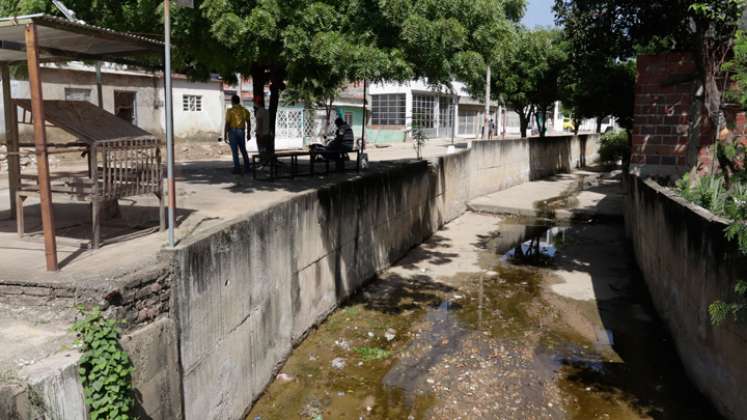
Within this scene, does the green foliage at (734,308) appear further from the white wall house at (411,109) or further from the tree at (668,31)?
the white wall house at (411,109)

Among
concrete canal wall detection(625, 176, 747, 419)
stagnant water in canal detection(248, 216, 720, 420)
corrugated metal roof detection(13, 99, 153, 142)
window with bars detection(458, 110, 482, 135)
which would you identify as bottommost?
stagnant water in canal detection(248, 216, 720, 420)

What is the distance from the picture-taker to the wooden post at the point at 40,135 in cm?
433

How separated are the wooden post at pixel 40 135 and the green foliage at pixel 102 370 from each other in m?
1.00

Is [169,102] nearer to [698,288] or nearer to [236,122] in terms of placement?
[698,288]

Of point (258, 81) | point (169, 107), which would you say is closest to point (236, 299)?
point (169, 107)

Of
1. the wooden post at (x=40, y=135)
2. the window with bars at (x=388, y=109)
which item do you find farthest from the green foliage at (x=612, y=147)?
the wooden post at (x=40, y=135)

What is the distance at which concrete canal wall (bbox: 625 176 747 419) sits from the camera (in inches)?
193

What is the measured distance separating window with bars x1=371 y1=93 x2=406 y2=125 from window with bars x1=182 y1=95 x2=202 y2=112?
53.5 feet

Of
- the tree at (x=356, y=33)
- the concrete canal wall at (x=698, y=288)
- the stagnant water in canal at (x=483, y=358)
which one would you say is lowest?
the stagnant water in canal at (x=483, y=358)

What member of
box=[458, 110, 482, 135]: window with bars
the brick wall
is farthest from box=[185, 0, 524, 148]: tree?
box=[458, 110, 482, 135]: window with bars

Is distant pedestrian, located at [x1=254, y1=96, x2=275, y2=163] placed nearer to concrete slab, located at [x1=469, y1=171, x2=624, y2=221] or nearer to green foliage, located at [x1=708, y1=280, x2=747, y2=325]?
concrete slab, located at [x1=469, y1=171, x2=624, y2=221]

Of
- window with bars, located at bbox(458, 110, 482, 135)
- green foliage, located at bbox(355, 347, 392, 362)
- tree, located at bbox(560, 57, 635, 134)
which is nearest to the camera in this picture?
green foliage, located at bbox(355, 347, 392, 362)

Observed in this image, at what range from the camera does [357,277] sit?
8977 millimetres

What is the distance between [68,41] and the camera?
5.54m
